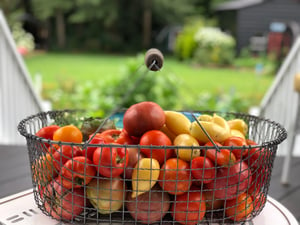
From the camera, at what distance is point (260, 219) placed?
72 centimetres

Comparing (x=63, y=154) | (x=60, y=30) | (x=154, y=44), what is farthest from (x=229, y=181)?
(x=60, y=30)

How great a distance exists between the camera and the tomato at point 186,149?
625mm

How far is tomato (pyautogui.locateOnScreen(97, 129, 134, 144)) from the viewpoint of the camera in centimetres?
69

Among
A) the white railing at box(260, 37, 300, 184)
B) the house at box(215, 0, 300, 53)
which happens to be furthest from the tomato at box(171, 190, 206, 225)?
the house at box(215, 0, 300, 53)

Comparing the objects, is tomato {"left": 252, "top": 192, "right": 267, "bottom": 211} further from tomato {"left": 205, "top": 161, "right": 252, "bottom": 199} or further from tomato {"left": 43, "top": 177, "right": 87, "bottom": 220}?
tomato {"left": 43, "top": 177, "right": 87, "bottom": 220}

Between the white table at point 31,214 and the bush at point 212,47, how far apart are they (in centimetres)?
942

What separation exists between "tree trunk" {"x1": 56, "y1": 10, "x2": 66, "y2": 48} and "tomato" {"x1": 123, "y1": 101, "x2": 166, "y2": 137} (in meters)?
15.1

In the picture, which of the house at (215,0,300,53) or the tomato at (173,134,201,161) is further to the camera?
the house at (215,0,300,53)

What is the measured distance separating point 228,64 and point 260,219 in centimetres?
1040

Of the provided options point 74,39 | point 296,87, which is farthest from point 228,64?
point 296,87

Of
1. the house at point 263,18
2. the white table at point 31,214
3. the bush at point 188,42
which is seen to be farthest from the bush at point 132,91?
the house at point 263,18

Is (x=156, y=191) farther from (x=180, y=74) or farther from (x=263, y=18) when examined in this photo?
(x=263, y=18)

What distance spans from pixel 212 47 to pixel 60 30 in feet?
24.2

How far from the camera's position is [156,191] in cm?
61
